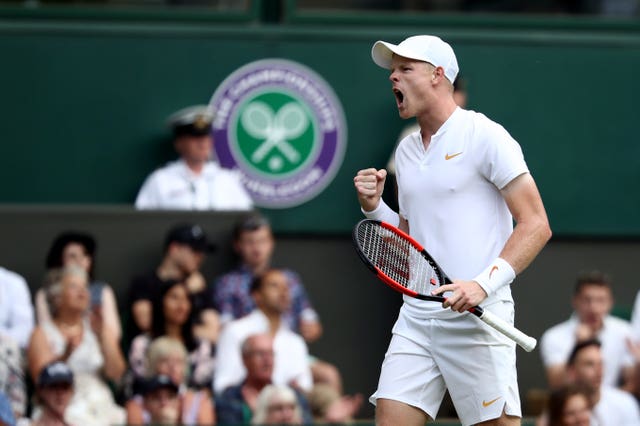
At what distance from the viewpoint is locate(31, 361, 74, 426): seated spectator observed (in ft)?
25.5

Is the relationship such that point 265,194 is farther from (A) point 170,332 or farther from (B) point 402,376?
(B) point 402,376

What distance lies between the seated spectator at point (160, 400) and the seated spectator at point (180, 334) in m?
0.26

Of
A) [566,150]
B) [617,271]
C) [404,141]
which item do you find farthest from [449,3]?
[404,141]

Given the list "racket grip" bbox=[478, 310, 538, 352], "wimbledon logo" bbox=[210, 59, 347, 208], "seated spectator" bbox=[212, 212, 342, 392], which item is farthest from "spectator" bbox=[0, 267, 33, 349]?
"racket grip" bbox=[478, 310, 538, 352]

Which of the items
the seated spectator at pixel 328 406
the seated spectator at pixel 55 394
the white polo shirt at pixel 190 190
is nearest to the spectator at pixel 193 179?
the white polo shirt at pixel 190 190

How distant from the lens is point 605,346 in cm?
888

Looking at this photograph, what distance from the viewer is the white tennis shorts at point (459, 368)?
17.2 feet

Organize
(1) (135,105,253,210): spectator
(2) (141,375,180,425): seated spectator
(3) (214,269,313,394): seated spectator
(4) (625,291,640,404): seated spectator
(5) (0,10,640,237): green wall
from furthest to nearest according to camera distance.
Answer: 1. (5) (0,10,640,237): green wall
2. (1) (135,105,253,210): spectator
3. (4) (625,291,640,404): seated spectator
4. (3) (214,269,313,394): seated spectator
5. (2) (141,375,180,425): seated spectator

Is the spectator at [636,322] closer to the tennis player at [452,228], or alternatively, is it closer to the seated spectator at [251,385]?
the seated spectator at [251,385]

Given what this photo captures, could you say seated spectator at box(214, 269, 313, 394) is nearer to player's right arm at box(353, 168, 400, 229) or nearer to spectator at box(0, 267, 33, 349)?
spectator at box(0, 267, 33, 349)

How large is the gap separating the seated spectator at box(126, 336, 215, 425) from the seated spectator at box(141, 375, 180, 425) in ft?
0.12

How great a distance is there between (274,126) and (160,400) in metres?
2.37

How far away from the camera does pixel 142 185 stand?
952 cm

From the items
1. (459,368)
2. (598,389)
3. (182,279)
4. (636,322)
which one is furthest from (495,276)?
(636,322)
